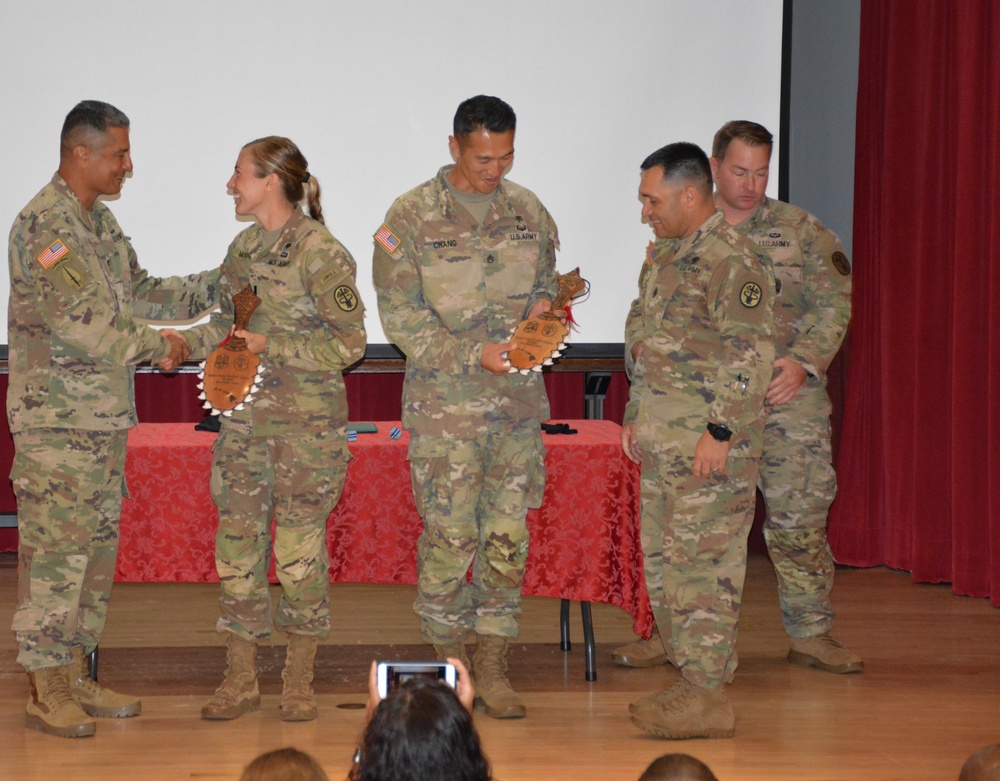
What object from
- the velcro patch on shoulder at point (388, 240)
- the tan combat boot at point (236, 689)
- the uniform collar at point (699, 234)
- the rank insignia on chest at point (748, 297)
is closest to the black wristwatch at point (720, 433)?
the rank insignia on chest at point (748, 297)

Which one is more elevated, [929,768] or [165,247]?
[165,247]

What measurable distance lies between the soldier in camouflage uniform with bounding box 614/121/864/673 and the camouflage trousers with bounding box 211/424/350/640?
1.26 m

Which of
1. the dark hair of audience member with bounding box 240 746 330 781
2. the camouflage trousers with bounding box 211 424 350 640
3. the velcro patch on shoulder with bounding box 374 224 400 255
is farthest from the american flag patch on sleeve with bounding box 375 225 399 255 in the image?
the dark hair of audience member with bounding box 240 746 330 781

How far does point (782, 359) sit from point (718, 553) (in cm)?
82

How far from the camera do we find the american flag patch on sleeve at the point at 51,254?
10.7 feet

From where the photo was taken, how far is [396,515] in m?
4.04

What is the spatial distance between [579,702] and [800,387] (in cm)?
129

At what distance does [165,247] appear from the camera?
17.0 ft

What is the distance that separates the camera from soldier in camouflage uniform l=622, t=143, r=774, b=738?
3.28 metres

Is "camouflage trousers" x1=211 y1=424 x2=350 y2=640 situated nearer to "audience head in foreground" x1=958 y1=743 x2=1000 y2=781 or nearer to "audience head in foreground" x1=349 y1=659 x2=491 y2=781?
"audience head in foreground" x1=349 y1=659 x2=491 y2=781

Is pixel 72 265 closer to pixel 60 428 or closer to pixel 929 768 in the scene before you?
pixel 60 428

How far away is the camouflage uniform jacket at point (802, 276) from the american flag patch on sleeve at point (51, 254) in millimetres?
2204

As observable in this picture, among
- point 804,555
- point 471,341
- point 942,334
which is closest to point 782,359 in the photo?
point 804,555

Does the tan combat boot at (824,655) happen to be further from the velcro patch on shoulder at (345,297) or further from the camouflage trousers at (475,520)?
the velcro patch on shoulder at (345,297)
